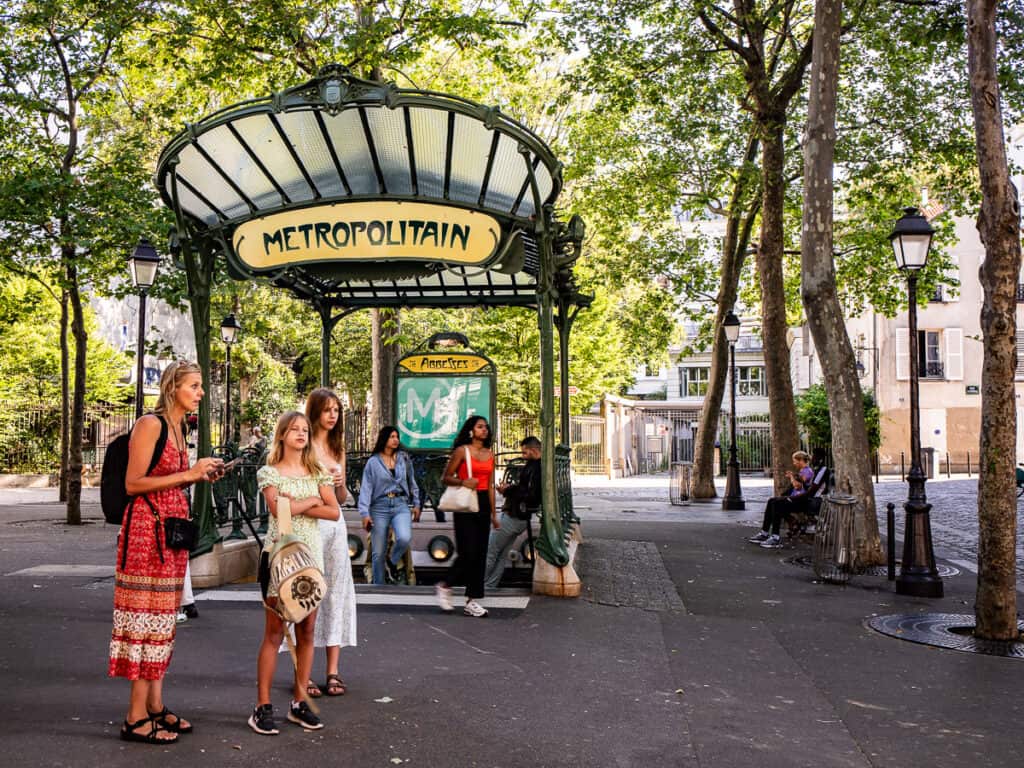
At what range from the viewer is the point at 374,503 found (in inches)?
352

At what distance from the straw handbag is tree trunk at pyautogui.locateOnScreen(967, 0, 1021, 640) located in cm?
573

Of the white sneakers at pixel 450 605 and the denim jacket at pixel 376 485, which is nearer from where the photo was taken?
the white sneakers at pixel 450 605

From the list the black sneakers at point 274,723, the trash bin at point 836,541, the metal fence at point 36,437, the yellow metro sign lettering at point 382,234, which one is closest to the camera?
the black sneakers at point 274,723

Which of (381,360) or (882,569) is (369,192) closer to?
(882,569)

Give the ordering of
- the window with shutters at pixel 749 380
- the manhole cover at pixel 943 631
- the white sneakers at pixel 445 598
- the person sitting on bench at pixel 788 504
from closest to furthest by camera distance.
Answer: the manhole cover at pixel 943 631
the white sneakers at pixel 445 598
the person sitting on bench at pixel 788 504
the window with shutters at pixel 749 380

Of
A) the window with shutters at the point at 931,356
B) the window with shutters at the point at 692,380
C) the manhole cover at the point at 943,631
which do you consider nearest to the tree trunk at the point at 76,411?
→ the manhole cover at the point at 943,631

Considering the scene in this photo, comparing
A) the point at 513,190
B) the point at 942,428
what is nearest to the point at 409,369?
→ the point at 513,190

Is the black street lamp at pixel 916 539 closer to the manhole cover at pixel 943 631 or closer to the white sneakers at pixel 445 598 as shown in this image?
the manhole cover at pixel 943 631

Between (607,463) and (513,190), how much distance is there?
27162mm

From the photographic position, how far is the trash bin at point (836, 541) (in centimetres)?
1104

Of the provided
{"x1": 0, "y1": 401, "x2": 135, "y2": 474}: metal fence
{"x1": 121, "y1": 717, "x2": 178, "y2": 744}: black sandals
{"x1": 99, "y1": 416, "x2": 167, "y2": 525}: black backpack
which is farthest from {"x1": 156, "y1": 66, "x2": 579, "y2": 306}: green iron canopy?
{"x1": 0, "y1": 401, "x2": 135, "y2": 474}: metal fence

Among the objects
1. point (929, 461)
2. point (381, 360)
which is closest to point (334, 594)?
point (381, 360)

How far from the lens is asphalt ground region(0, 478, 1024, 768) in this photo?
478 cm

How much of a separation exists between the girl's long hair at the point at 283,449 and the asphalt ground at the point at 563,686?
134cm
